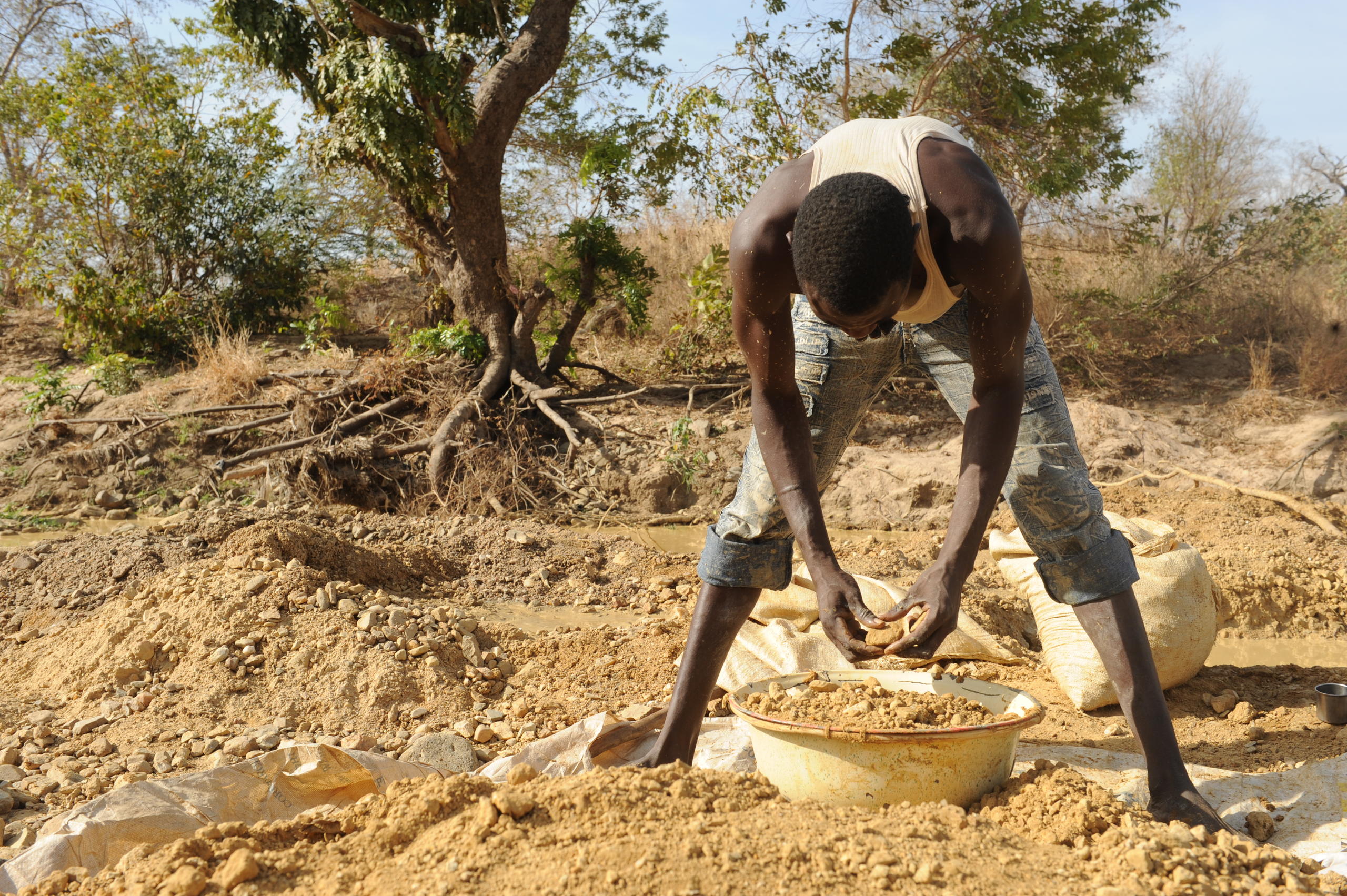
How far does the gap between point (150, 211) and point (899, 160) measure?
10.2m

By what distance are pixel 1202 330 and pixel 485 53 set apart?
673cm

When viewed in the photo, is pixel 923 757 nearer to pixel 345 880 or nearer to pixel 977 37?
pixel 345 880

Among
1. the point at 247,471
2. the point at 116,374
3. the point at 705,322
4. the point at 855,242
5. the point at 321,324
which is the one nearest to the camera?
the point at 855,242

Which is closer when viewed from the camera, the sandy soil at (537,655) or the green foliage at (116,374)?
the sandy soil at (537,655)

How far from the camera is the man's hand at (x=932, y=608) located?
1.76 meters

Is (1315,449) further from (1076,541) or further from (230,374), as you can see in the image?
(230,374)

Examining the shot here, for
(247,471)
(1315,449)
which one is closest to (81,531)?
(247,471)

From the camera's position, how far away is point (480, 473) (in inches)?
245

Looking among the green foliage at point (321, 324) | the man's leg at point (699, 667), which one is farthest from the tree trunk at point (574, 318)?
the man's leg at point (699, 667)

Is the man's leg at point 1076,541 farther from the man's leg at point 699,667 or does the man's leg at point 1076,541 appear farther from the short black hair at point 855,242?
the man's leg at point 699,667

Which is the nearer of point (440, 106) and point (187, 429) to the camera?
point (440, 106)

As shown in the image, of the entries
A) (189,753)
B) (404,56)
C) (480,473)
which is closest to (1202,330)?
Result: (480,473)

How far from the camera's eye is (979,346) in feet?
5.98

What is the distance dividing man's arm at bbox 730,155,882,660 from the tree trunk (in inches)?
217
